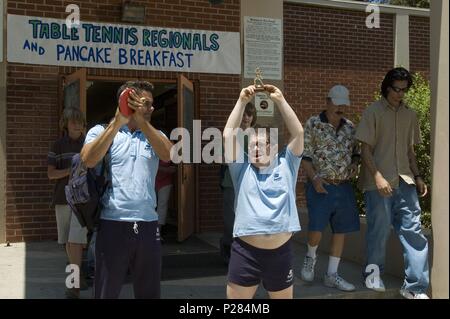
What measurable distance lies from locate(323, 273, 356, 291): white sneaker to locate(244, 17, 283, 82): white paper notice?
372 cm

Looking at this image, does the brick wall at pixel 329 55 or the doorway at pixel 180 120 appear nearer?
the doorway at pixel 180 120

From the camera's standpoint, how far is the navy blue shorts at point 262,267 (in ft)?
10.8

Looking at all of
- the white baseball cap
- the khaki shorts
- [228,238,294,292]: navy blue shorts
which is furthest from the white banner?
[228,238,294,292]: navy blue shorts

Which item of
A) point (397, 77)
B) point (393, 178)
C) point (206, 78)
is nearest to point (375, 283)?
point (393, 178)

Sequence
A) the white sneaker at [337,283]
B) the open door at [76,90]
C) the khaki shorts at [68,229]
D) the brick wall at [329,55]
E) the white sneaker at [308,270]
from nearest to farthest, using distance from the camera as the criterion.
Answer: the khaki shorts at [68,229] → the white sneaker at [337,283] → the white sneaker at [308,270] → the open door at [76,90] → the brick wall at [329,55]

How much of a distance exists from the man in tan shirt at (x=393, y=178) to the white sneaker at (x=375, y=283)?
0.12ft

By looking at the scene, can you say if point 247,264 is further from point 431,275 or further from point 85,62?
point 85,62

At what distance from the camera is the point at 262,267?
3.30 m

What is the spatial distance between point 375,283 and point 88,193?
290 centimetres

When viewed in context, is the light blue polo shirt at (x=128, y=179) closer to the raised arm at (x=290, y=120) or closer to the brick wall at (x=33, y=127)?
the raised arm at (x=290, y=120)

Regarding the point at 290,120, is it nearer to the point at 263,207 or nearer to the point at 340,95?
the point at 263,207

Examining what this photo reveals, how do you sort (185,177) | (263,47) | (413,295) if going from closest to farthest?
(413,295) < (185,177) < (263,47)

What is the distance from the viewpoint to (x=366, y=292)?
16.1ft

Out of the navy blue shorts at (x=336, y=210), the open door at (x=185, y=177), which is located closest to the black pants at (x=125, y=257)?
the navy blue shorts at (x=336, y=210)
